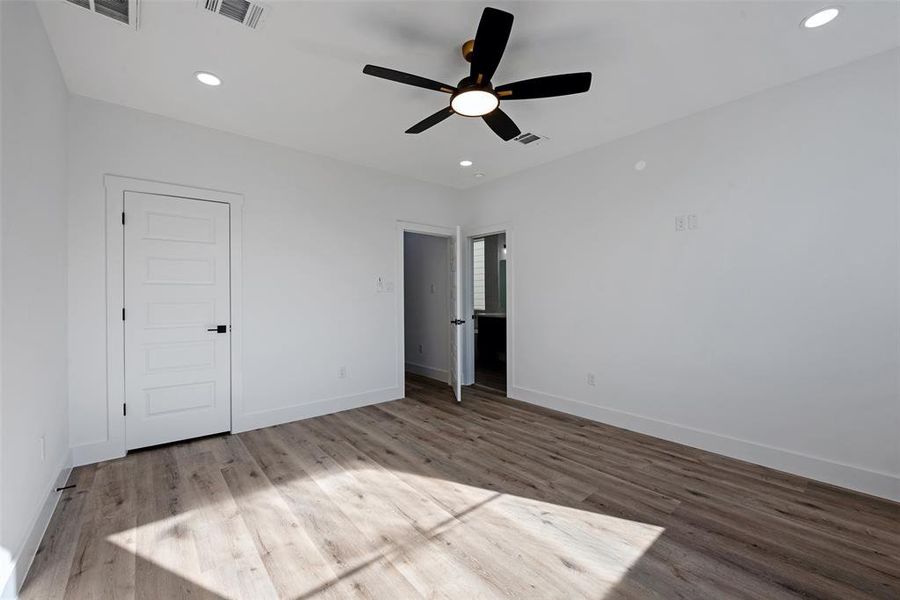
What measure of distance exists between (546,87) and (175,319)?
336cm

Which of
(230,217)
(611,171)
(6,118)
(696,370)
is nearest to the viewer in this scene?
(6,118)

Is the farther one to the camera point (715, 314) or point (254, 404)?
point (254, 404)

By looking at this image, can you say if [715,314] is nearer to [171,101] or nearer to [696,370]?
[696,370]

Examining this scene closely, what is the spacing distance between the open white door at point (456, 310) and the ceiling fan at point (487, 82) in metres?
2.46

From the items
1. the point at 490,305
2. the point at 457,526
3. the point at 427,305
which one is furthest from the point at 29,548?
the point at 490,305

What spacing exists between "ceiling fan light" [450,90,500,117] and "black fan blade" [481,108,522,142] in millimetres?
96

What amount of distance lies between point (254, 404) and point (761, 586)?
3797mm

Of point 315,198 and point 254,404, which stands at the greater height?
point 315,198

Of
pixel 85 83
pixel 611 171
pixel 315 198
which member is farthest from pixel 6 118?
pixel 611 171

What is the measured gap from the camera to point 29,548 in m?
1.87

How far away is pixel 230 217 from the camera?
11.7 feet

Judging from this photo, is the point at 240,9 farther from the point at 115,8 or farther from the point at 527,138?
the point at 527,138

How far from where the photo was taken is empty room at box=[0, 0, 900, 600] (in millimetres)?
1890

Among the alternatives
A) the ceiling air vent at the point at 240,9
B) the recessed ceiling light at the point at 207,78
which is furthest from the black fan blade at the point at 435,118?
the recessed ceiling light at the point at 207,78
